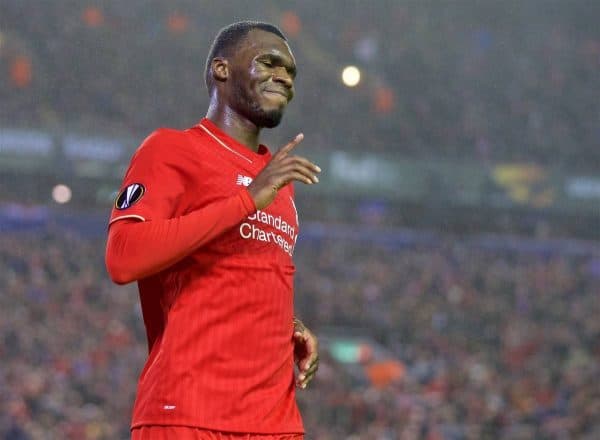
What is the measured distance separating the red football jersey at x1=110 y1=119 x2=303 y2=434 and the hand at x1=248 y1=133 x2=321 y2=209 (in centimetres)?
3

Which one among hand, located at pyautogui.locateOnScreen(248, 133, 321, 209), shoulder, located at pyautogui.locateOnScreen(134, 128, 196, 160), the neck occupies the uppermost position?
the neck

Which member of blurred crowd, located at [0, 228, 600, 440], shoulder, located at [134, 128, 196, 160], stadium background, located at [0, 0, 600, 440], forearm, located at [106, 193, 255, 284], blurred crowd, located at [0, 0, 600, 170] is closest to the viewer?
forearm, located at [106, 193, 255, 284]

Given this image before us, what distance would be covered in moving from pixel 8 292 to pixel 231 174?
13089 millimetres

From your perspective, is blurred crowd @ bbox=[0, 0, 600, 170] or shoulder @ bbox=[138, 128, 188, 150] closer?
shoulder @ bbox=[138, 128, 188, 150]

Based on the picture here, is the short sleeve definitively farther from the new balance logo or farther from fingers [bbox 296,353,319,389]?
fingers [bbox 296,353,319,389]

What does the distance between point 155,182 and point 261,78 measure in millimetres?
401

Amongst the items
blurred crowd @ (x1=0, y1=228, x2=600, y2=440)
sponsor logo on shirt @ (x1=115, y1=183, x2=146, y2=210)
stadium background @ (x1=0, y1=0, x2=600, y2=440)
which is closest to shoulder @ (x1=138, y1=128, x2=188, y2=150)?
sponsor logo on shirt @ (x1=115, y1=183, x2=146, y2=210)

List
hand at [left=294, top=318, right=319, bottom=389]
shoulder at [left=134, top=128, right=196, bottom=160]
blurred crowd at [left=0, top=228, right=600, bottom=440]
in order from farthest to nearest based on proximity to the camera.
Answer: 1. blurred crowd at [left=0, top=228, right=600, bottom=440]
2. hand at [left=294, top=318, right=319, bottom=389]
3. shoulder at [left=134, top=128, right=196, bottom=160]

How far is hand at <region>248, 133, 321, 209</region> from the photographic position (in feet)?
7.36

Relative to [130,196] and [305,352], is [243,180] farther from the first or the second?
[305,352]

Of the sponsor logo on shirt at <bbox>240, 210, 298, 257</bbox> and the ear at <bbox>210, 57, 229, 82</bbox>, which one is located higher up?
the ear at <bbox>210, 57, 229, 82</bbox>

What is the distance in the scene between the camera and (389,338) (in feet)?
57.6

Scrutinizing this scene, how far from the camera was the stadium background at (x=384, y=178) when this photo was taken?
588 inches

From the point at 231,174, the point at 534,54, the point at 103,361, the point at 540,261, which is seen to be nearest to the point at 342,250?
the point at 540,261
